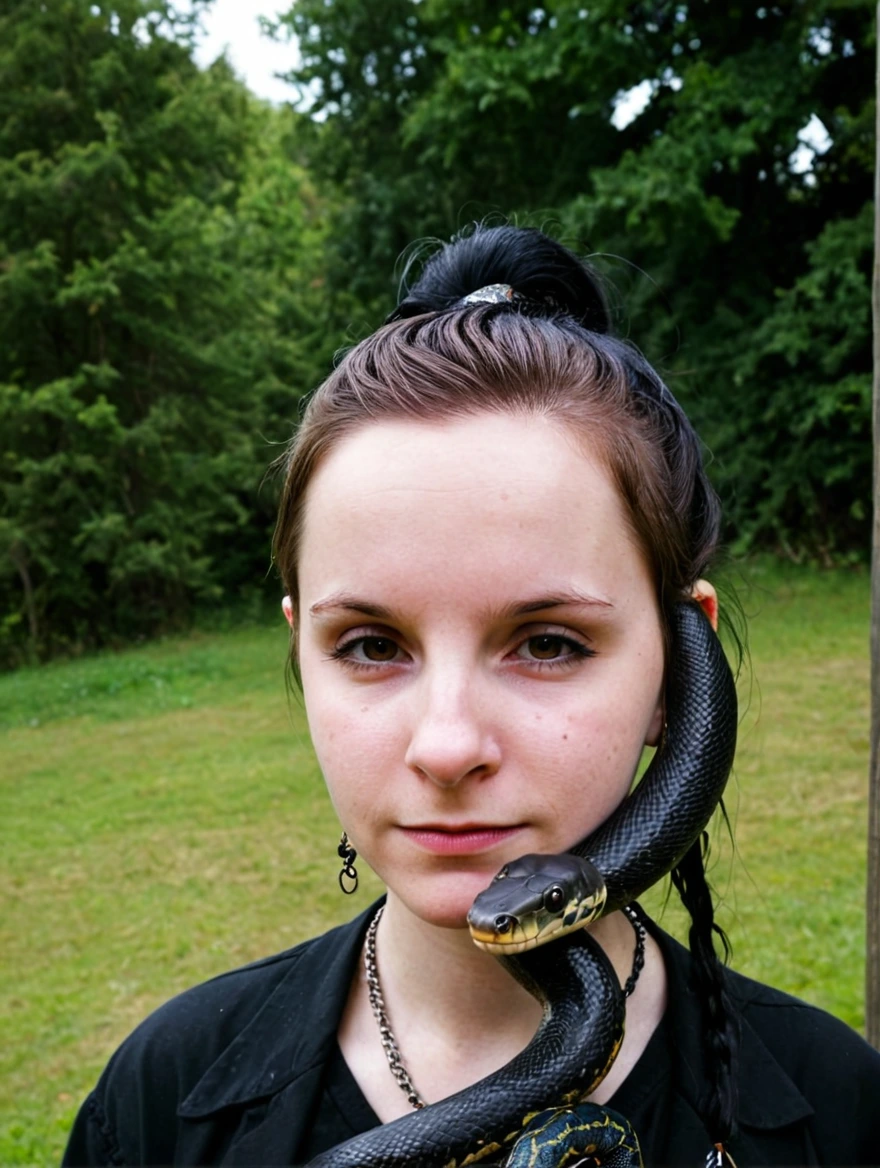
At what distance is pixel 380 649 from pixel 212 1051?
91cm

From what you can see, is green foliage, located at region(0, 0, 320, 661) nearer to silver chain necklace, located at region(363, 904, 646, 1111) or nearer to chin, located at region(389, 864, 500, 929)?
silver chain necklace, located at region(363, 904, 646, 1111)

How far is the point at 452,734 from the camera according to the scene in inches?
54.4

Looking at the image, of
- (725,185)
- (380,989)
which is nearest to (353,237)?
(725,185)

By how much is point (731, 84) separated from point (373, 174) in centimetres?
869

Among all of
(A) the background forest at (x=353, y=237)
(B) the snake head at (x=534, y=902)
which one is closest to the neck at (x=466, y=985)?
(B) the snake head at (x=534, y=902)

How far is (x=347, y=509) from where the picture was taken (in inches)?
61.5

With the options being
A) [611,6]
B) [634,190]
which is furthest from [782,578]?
[611,6]

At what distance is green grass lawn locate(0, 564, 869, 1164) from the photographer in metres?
5.55

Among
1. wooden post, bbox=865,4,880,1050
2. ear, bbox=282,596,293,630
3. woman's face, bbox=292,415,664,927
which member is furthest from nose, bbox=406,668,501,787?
Result: wooden post, bbox=865,4,880,1050

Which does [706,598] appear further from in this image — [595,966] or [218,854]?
[218,854]

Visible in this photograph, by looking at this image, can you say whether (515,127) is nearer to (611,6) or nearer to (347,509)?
(611,6)

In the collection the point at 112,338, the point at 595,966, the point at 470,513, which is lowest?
the point at 595,966

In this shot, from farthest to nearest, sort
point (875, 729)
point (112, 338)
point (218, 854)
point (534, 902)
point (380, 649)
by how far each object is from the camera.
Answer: point (112, 338) → point (218, 854) → point (875, 729) → point (380, 649) → point (534, 902)

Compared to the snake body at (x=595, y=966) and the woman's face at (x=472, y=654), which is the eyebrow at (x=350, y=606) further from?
the snake body at (x=595, y=966)
